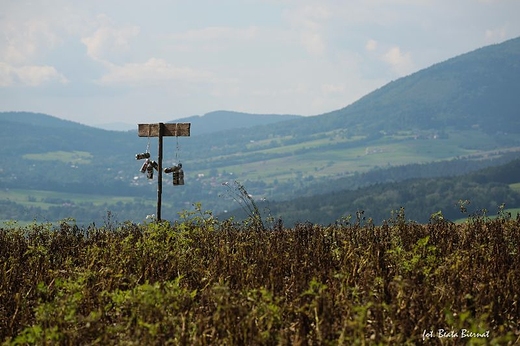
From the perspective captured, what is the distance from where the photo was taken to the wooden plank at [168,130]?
48.4ft

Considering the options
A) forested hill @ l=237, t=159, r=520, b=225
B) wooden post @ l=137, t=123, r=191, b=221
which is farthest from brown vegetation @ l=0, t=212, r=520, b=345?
forested hill @ l=237, t=159, r=520, b=225

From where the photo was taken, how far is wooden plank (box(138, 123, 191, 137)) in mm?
14766

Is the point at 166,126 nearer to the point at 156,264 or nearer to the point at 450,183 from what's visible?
the point at 156,264

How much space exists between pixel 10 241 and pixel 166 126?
448 cm

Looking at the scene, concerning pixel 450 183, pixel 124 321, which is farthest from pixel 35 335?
pixel 450 183

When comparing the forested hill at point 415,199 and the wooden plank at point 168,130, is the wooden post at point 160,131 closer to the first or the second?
the wooden plank at point 168,130

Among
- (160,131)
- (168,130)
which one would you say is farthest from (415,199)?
(160,131)

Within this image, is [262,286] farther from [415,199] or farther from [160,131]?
[415,199]

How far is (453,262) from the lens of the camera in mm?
8539

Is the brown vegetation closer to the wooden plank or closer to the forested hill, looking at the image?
the wooden plank

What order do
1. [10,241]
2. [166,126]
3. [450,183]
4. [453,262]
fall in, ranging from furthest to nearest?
[450,183]
[166,126]
[10,241]
[453,262]

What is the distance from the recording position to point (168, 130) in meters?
15.0

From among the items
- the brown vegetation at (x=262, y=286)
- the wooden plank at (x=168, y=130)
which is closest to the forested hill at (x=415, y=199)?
the wooden plank at (x=168, y=130)

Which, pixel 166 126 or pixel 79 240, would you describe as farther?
pixel 166 126
